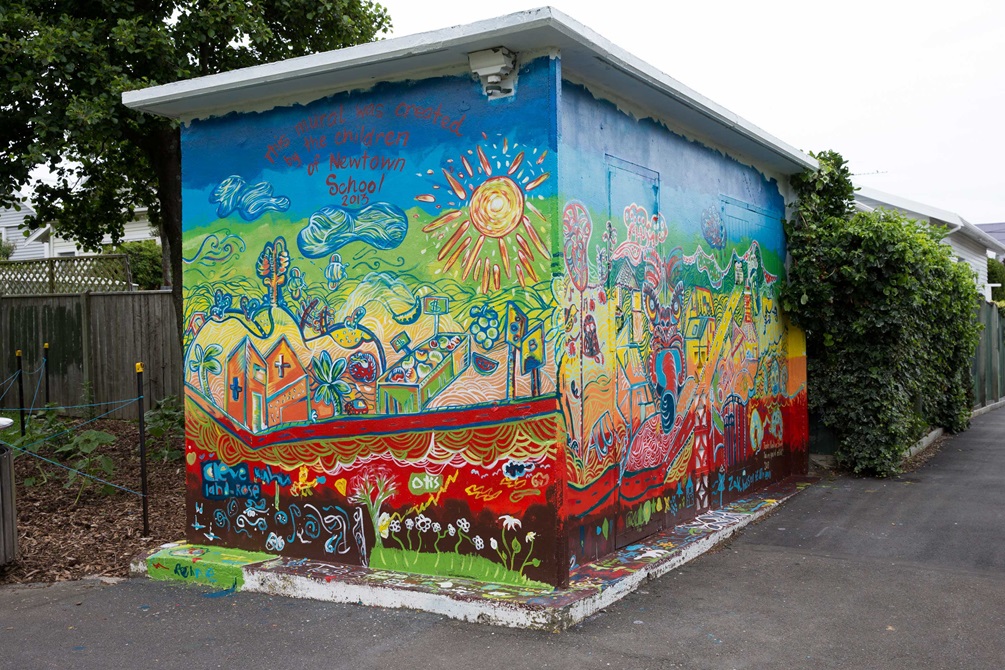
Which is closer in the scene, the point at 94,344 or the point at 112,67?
the point at 112,67

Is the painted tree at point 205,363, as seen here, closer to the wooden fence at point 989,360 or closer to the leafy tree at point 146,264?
the wooden fence at point 989,360

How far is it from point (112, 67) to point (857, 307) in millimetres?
7947

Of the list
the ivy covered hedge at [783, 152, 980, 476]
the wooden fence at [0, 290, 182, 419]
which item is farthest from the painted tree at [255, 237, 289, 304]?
the wooden fence at [0, 290, 182, 419]

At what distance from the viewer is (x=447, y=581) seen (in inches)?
225

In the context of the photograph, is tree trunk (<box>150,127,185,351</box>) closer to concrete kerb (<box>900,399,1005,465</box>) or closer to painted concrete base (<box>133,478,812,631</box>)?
painted concrete base (<box>133,478,812,631</box>)

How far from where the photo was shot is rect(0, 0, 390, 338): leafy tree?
828cm

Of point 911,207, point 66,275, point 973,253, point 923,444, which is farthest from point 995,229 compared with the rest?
point 66,275

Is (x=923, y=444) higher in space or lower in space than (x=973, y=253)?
lower

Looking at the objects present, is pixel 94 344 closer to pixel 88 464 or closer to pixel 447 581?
pixel 88 464

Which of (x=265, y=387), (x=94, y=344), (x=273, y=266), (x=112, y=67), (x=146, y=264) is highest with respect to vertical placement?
(x=112, y=67)

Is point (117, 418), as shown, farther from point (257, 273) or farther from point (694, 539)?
point (694, 539)

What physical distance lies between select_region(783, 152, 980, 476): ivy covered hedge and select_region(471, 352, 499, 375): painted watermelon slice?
507 cm

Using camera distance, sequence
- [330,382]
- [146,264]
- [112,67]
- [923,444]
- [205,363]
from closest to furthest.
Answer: [330,382] → [205,363] → [112,67] → [923,444] → [146,264]

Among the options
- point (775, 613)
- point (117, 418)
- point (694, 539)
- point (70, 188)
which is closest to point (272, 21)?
point (70, 188)
